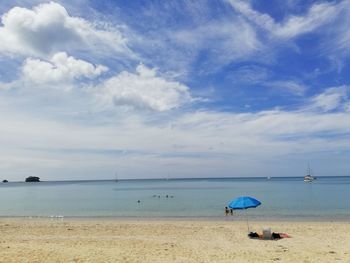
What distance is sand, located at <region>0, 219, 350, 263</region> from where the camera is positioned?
1470cm

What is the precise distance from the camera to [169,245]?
58.9 feet

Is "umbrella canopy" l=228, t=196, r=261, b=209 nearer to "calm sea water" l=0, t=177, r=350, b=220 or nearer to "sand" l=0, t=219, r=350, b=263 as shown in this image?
"sand" l=0, t=219, r=350, b=263

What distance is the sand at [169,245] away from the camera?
14.7m

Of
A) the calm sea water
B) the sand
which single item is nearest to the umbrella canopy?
the sand

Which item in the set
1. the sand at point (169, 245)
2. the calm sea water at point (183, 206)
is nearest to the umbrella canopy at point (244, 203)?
the sand at point (169, 245)

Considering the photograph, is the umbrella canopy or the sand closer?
the sand

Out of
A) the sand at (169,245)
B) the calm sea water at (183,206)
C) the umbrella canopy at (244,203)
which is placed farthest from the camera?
the calm sea water at (183,206)

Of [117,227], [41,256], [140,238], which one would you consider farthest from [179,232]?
[41,256]

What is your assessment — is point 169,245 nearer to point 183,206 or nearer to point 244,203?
point 244,203

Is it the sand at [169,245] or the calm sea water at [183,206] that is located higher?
the calm sea water at [183,206]

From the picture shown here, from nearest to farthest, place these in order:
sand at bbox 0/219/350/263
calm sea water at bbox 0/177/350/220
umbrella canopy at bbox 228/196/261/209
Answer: sand at bbox 0/219/350/263
umbrella canopy at bbox 228/196/261/209
calm sea water at bbox 0/177/350/220

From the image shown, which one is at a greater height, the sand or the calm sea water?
the calm sea water

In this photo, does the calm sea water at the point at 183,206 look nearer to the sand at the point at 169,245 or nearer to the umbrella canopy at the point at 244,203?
the sand at the point at 169,245

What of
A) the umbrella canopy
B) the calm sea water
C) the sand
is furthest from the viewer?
the calm sea water
